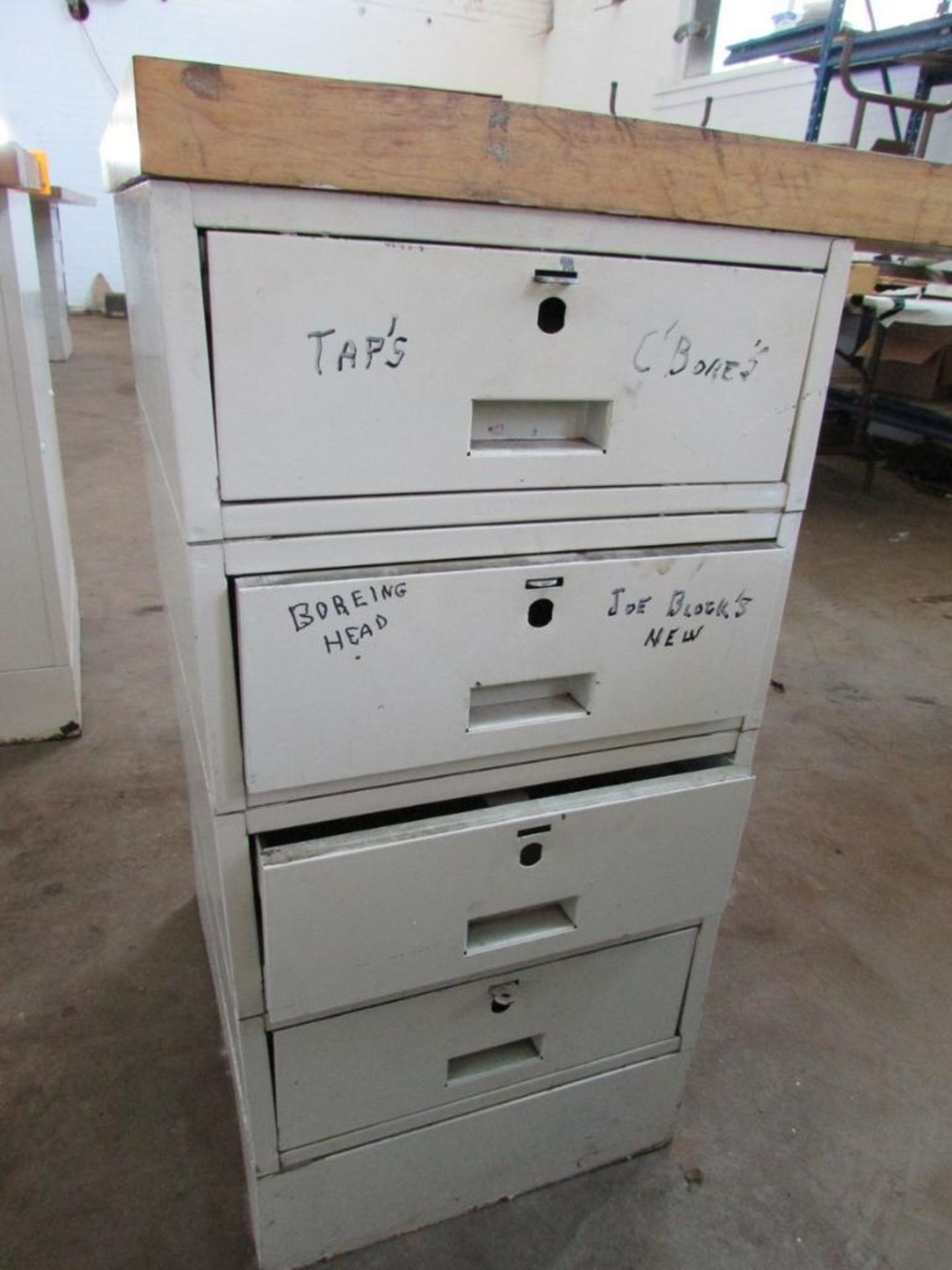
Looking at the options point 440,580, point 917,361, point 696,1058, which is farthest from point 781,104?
point 440,580

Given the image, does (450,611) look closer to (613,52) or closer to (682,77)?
(682,77)

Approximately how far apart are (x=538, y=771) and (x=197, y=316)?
437 mm

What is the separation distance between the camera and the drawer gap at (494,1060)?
84 cm

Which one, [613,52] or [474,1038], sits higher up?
[613,52]

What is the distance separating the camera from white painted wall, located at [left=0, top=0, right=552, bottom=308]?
593 centimetres

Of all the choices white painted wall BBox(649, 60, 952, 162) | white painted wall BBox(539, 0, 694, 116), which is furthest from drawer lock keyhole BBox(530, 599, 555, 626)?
white painted wall BBox(539, 0, 694, 116)

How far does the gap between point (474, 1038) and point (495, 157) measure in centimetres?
74

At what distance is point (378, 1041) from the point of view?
766 mm

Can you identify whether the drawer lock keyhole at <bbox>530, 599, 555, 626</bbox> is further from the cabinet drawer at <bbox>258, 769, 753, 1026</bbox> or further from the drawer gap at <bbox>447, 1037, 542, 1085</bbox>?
the drawer gap at <bbox>447, 1037, 542, 1085</bbox>

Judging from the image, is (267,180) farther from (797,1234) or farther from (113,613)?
(113,613)

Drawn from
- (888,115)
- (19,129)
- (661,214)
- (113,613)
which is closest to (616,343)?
(661,214)

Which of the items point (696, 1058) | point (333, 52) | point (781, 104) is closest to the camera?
point (696, 1058)

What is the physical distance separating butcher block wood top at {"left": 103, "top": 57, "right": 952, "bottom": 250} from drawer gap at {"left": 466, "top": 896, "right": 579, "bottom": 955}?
557 millimetres

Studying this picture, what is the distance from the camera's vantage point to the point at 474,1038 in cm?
81
